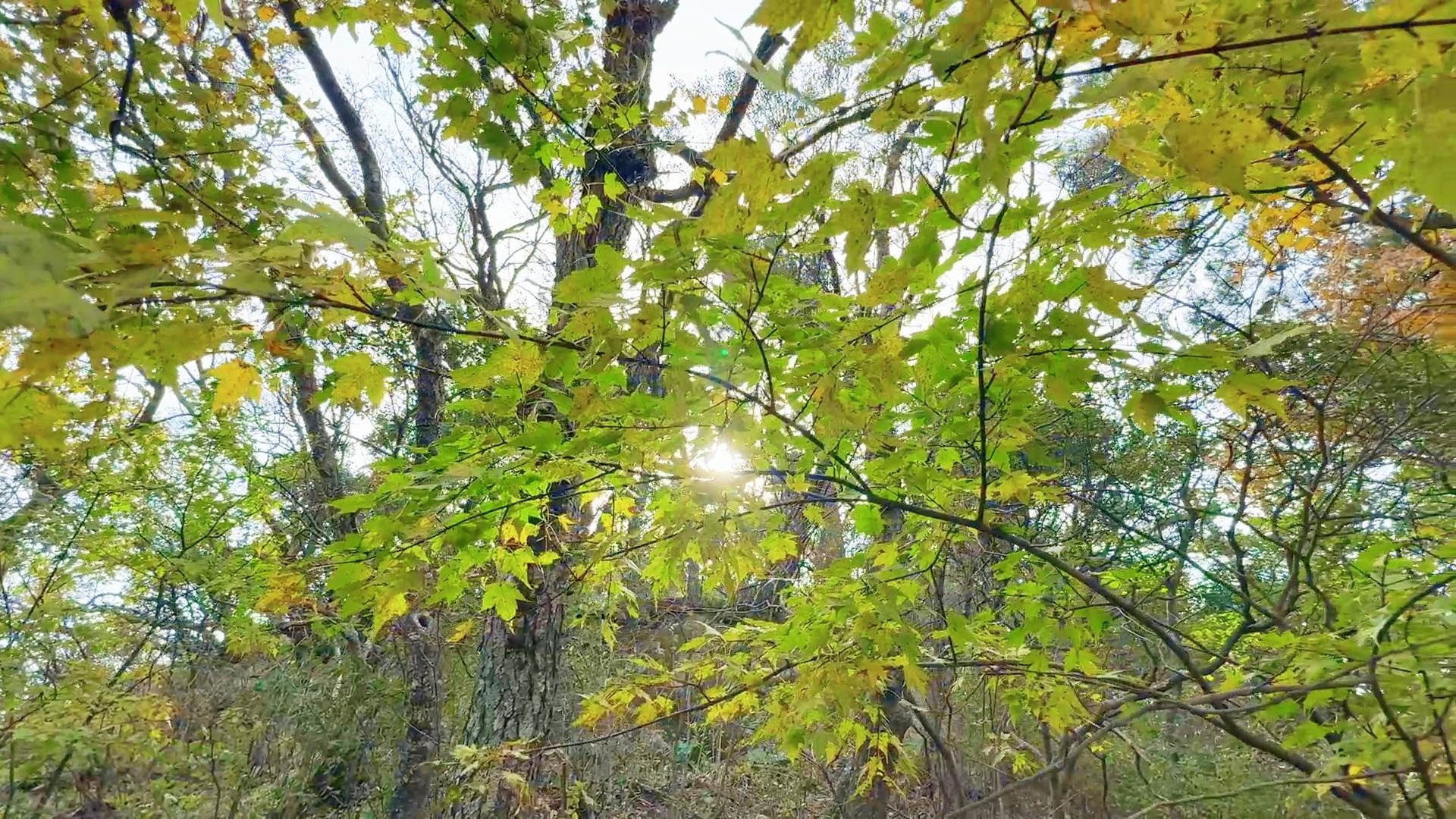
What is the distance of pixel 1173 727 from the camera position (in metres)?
5.38

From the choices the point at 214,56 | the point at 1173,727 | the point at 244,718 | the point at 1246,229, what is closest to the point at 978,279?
the point at 1246,229

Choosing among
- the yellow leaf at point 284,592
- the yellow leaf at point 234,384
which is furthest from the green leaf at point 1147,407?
the yellow leaf at point 284,592

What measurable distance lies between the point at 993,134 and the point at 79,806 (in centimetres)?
539

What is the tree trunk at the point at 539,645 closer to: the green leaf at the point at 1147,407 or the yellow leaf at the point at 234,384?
the yellow leaf at the point at 234,384

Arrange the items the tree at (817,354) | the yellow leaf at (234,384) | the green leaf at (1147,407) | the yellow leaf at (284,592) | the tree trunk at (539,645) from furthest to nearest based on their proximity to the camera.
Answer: the yellow leaf at (284,592), the tree trunk at (539,645), the green leaf at (1147,407), the yellow leaf at (234,384), the tree at (817,354)

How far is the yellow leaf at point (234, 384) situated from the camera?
0.99m

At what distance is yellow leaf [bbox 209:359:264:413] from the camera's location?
993mm

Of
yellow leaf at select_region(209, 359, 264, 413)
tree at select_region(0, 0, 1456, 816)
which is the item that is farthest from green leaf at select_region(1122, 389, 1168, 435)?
yellow leaf at select_region(209, 359, 264, 413)

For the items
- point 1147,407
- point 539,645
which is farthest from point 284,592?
point 1147,407

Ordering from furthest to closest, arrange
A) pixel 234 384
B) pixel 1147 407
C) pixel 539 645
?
pixel 539 645 → pixel 1147 407 → pixel 234 384

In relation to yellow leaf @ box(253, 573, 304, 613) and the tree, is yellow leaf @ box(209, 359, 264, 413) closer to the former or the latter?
the tree

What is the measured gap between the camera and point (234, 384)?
3.32ft

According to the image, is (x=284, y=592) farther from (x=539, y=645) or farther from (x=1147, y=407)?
(x=1147, y=407)

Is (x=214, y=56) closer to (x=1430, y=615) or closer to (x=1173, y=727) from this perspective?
(x=1430, y=615)
